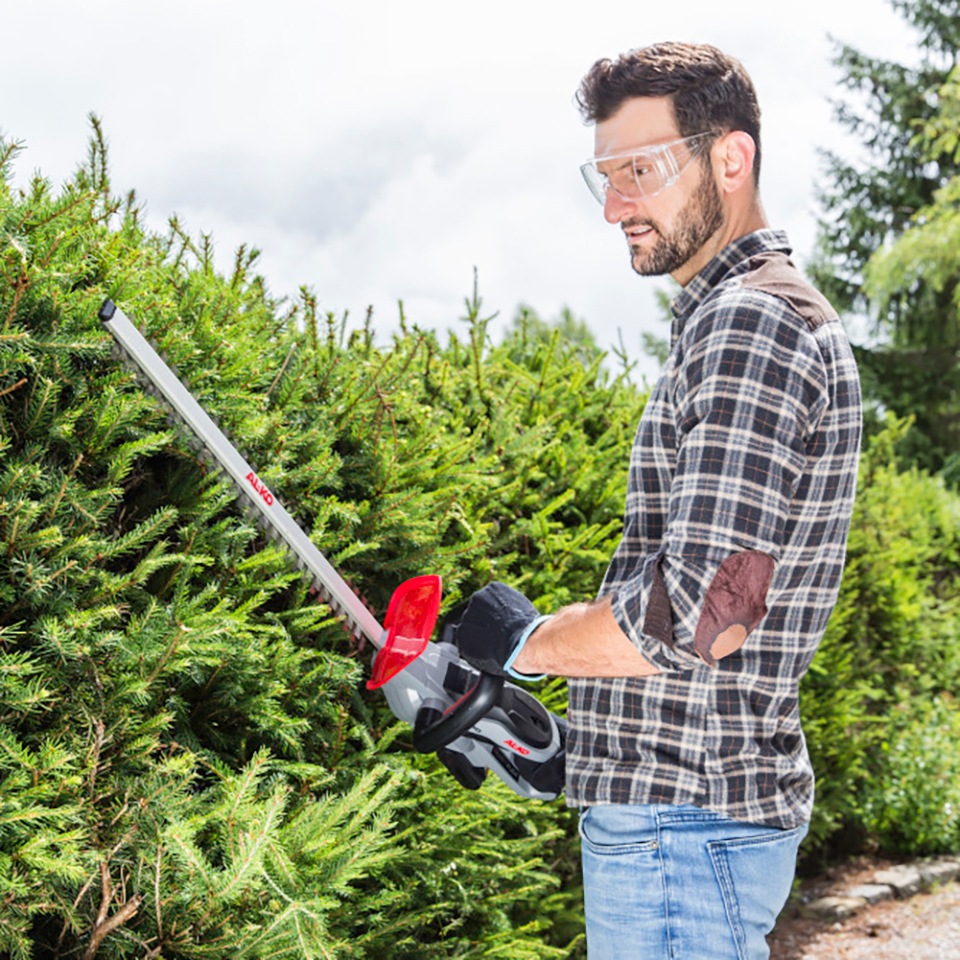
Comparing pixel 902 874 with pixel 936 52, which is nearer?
pixel 902 874

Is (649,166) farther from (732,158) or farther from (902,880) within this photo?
(902,880)

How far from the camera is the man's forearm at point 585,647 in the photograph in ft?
6.15

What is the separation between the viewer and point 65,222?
2307 mm

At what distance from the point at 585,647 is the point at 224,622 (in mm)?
756

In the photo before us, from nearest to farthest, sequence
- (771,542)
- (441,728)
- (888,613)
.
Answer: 1. (771,542)
2. (441,728)
3. (888,613)

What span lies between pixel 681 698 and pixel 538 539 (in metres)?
1.72

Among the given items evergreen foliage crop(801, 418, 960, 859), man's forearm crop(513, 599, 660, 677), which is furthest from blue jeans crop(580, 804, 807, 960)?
evergreen foliage crop(801, 418, 960, 859)

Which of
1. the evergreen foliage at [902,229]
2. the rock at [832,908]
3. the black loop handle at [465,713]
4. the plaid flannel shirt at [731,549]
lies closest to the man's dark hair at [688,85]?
the plaid flannel shirt at [731,549]

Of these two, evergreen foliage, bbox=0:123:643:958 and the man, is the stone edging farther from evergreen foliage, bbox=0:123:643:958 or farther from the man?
the man

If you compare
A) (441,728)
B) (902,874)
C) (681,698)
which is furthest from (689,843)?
(902,874)

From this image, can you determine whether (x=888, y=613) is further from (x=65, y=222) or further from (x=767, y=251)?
(x=65, y=222)

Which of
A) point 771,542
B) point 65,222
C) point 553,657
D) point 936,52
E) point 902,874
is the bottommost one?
point 902,874

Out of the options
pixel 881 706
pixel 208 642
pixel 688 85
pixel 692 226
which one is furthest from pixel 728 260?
pixel 881 706

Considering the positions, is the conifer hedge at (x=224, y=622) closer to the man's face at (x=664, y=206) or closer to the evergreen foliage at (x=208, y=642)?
the evergreen foliage at (x=208, y=642)
